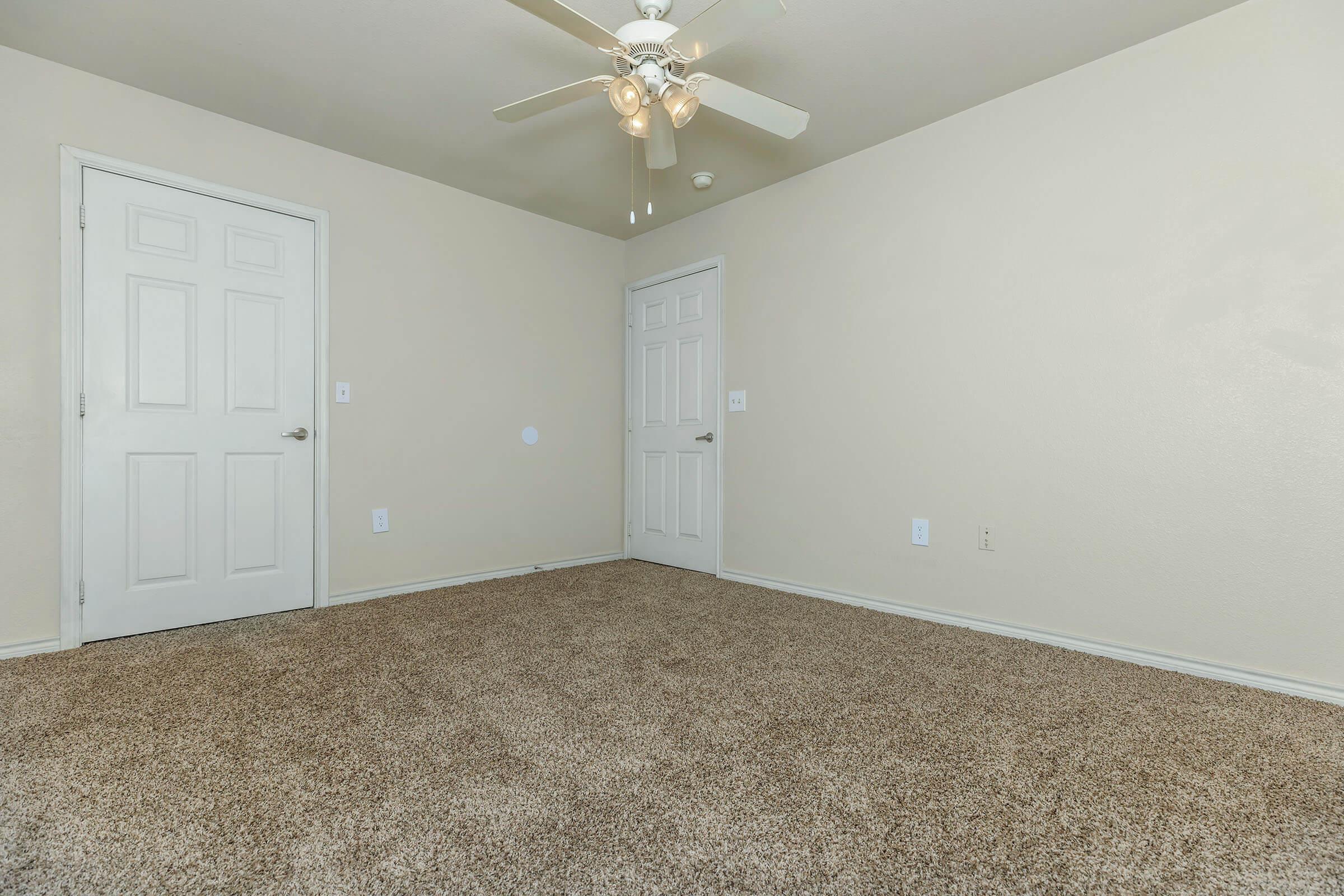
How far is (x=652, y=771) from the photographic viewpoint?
146cm

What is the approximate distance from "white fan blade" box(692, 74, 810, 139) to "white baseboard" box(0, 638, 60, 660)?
3.27 meters

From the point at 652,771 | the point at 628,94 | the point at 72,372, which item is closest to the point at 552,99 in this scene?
the point at 628,94

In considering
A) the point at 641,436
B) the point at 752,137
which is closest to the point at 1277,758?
the point at 752,137

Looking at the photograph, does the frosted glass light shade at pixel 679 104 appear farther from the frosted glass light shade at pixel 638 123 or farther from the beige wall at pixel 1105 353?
the beige wall at pixel 1105 353

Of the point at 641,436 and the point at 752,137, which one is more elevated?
the point at 752,137

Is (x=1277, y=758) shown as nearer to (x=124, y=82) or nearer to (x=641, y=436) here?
(x=641, y=436)

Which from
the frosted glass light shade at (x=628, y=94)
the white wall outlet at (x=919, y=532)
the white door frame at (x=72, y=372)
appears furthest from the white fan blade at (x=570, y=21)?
the white wall outlet at (x=919, y=532)

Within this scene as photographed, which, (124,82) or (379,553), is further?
(379,553)

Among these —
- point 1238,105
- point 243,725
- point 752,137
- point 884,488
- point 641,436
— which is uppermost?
point 752,137

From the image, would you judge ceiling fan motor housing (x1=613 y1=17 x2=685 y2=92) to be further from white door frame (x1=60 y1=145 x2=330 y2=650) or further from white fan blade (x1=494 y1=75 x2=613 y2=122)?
white door frame (x1=60 y1=145 x2=330 y2=650)

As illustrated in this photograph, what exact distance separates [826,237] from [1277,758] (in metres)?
2.71

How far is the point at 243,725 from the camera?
1.71 metres

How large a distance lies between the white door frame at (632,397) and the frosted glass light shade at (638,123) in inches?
65.2

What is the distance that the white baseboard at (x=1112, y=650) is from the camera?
197cm
